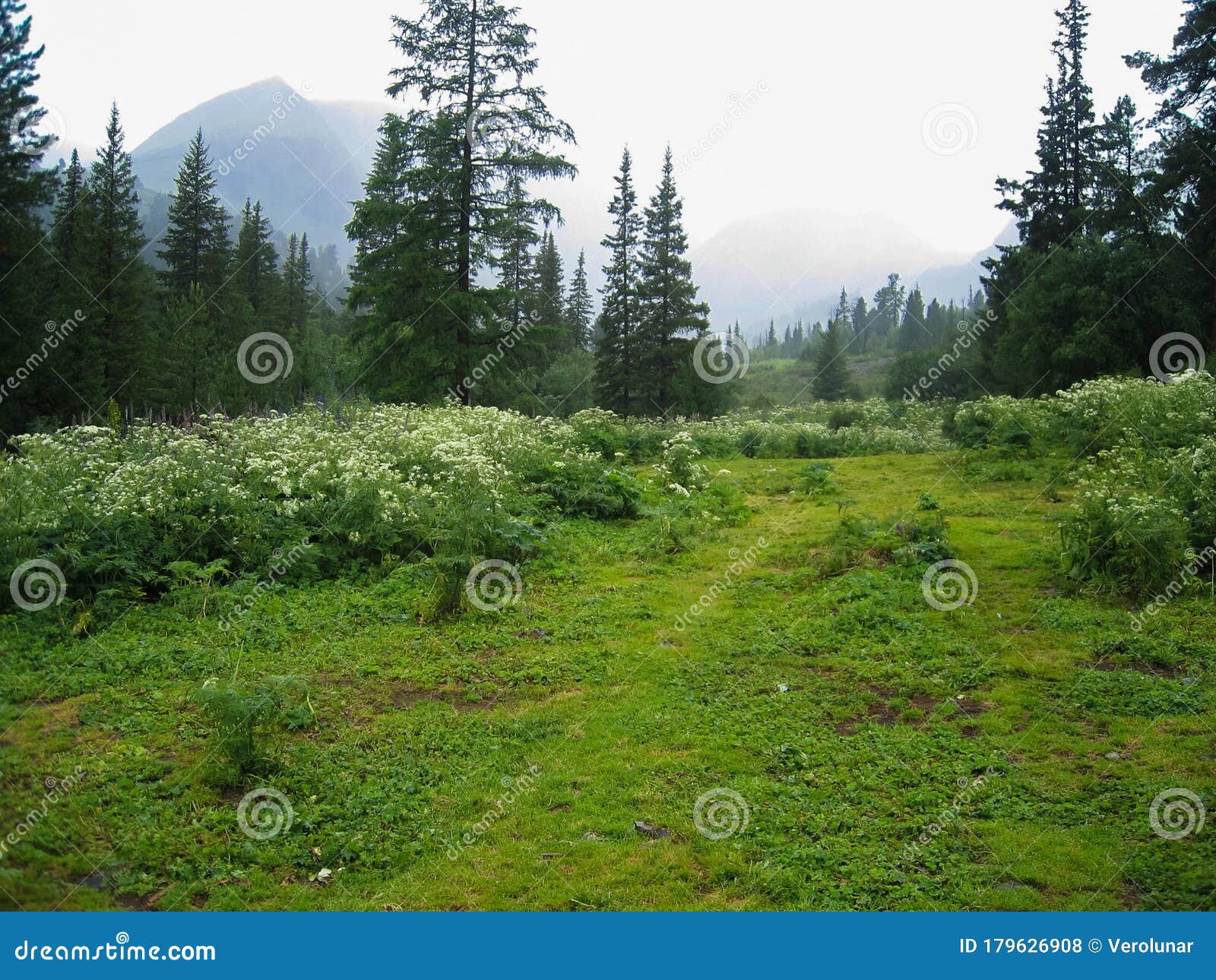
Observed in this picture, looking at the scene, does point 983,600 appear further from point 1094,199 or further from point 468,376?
point 1094,199

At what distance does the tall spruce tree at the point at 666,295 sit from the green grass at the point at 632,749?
30.1 metres

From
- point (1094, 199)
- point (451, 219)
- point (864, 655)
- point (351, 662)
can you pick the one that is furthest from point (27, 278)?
point (1094, 199)

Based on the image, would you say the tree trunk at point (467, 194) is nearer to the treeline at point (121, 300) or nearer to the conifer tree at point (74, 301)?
the treeline at point (121, 300)

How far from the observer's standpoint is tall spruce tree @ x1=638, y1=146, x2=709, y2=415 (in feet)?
123

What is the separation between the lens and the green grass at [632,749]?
3865 mm

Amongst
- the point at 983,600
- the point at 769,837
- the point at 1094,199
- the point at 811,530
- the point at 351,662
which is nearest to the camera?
the point at 769,837

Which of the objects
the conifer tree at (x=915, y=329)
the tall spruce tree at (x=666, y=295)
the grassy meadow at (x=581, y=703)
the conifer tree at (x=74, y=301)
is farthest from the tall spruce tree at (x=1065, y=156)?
the conifer tree at (x=915, y=329)

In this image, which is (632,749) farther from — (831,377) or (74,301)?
(831,377)

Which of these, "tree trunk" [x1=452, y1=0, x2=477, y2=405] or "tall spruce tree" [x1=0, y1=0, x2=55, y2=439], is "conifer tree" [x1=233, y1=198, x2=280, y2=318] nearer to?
"tall spruce tree" [x1=0, y1=0, x2=55, y2=439]

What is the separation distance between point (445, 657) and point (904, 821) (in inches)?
157

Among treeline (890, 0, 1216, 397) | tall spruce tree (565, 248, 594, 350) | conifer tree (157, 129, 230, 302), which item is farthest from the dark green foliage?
tall spruce tree (565, 248, 594, 350)

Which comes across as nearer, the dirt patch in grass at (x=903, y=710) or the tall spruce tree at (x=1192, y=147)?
the dirt patch in grass at (x=903, y=710)

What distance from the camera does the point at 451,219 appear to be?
2183 centimetres

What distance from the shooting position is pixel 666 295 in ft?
124
